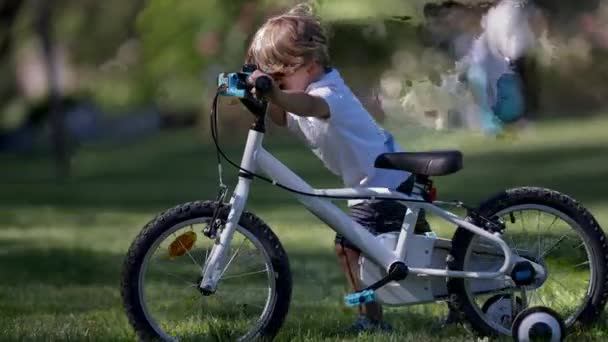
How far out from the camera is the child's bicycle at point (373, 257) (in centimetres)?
568

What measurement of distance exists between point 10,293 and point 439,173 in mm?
4193

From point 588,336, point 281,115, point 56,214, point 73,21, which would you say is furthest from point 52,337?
point 73,21

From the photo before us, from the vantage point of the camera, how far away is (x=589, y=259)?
234 inches

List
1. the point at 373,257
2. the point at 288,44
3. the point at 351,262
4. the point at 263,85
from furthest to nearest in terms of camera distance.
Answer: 1. the point at 351,262
2. the point at 373,257
3. the point at 288,44
4. the point at 263,85

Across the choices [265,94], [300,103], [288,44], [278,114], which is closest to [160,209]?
[278,114]

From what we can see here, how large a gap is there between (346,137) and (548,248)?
36.9 inches

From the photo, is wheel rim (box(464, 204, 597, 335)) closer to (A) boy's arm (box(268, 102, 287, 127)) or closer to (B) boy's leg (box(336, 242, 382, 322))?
(B) boy's leg (box(336, 242, 382, 322))

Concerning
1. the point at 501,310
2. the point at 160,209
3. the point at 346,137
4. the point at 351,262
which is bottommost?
the point at 160,209

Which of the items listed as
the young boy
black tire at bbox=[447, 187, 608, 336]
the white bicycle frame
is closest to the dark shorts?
the young boy

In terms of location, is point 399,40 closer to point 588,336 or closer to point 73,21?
point 588,336

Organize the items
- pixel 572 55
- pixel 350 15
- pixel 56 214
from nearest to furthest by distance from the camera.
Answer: pixel 350 15
pixel 572 55
pixel 56 214

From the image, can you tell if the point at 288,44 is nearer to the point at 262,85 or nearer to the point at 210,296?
the point at 262,85

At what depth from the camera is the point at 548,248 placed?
604cm

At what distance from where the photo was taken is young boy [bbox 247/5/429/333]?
5797mm
